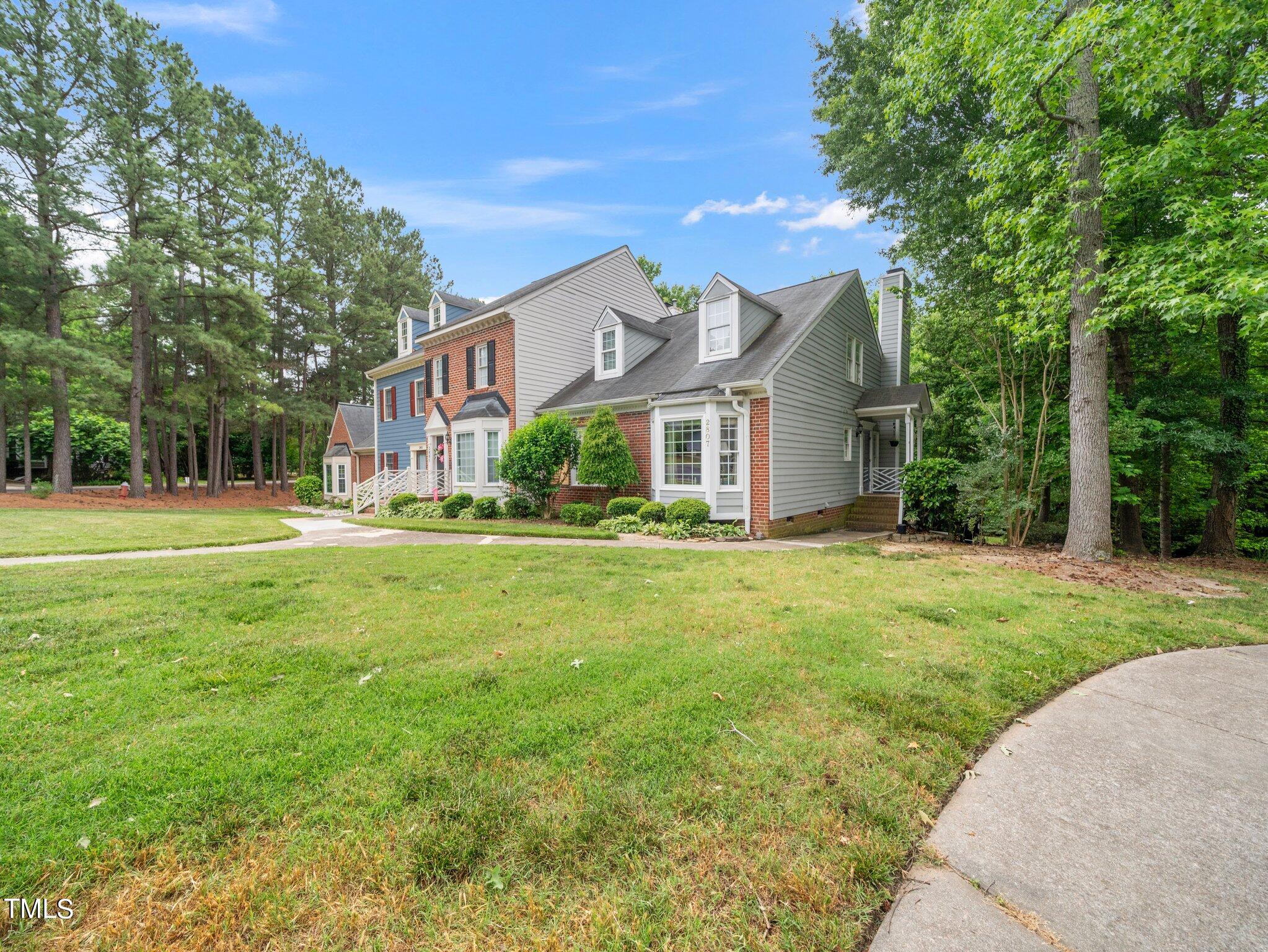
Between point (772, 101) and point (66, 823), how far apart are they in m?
17.5

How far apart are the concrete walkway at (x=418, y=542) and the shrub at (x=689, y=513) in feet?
2.42

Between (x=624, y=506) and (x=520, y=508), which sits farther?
(x=520, y=508)

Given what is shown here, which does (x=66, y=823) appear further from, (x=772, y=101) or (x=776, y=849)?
(x=772, y=101)

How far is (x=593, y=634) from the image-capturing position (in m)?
4.27

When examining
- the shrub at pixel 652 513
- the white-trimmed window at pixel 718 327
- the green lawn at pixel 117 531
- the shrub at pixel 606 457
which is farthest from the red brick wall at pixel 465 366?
the green lawn at pixel 117 531

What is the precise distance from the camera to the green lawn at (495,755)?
65.4 inches

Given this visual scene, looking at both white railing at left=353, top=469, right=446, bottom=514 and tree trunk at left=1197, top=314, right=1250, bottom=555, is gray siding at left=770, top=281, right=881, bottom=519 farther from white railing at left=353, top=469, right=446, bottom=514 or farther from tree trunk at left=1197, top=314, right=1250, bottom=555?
white railing at left=353, top=469, right=446, bottom=514

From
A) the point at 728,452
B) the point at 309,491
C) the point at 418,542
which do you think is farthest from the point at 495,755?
the point at 309,491

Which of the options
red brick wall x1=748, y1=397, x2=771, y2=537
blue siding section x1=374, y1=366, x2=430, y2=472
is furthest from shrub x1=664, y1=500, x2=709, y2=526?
blue siding section x1=374, y1=366, x2=430, y2=472

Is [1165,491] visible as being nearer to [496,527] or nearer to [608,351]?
[608,351]

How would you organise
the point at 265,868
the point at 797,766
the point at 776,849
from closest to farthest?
the point at 265,868, the point at 776,849, the point at 797,766

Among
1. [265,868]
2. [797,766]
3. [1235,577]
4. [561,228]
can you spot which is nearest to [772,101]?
[561,228]

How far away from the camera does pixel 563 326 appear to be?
54.4 feet

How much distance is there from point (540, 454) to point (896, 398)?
395 inches
